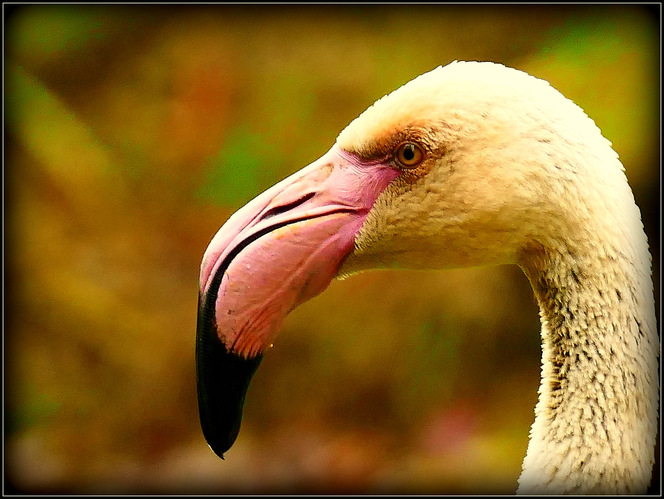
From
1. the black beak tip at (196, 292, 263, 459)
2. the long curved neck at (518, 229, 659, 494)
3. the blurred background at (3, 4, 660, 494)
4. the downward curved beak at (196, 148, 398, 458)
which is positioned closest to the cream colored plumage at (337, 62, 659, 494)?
the long curved neck at (518, 229, 659, 494)

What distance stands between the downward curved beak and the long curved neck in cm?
35

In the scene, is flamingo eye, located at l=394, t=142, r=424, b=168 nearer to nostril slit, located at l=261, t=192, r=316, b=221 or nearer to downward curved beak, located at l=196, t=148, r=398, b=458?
downward curved beak, located at l=196, t=148, r=398, b=458

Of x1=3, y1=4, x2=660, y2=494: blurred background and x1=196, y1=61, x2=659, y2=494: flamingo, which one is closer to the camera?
x1=196, y1=61, x2=659, y2=494: flamingo

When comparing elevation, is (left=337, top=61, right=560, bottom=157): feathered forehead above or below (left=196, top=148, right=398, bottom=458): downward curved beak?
above

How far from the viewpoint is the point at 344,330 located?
3.47 m

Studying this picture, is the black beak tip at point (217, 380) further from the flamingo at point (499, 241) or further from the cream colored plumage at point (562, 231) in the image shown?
the cream colored plumage at point (562, 231)

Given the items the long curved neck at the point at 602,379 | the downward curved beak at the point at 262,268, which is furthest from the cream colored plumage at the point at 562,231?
the downward curved beak at the point at 262,268

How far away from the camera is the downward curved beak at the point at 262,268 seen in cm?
120

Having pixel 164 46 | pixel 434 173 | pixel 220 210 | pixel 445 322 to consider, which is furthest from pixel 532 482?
pixel 164 46

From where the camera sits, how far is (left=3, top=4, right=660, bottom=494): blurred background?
11.0 ft

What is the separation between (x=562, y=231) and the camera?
1171mm

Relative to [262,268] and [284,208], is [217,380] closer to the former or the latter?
[262,268]

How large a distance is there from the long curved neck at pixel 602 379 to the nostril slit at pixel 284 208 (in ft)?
1.36

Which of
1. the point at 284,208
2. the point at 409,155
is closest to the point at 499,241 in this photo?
the point at 409,155
